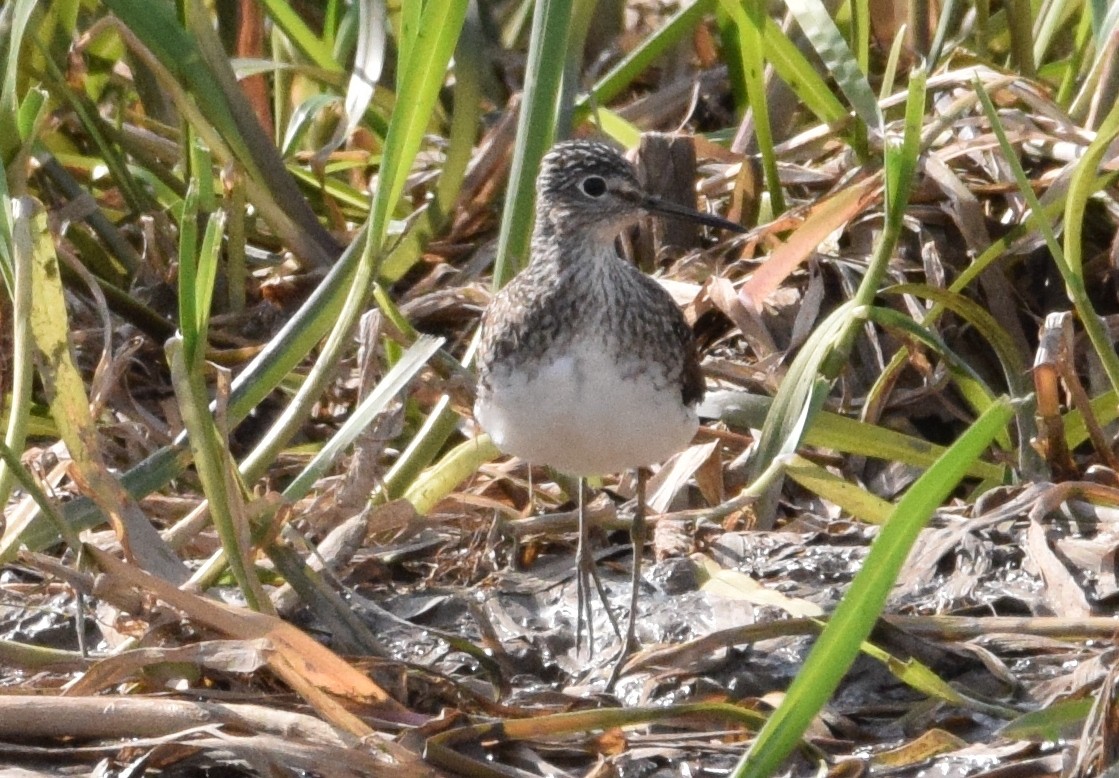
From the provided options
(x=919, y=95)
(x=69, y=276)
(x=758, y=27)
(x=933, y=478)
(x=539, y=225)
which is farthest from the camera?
(x=69, y=276)

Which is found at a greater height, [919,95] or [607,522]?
[919,95]

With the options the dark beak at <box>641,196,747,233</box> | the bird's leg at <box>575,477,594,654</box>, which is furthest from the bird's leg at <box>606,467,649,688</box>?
the dark beak at <box>641,196,747,233</box>

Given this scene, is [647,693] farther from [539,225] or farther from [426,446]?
[539,225]

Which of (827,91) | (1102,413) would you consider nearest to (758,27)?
(827,91)

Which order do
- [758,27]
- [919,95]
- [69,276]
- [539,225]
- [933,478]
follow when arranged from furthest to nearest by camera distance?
1. [69,276]
2. [758,27]
3. [539,225]
4. [919,95]
5. [933,478]

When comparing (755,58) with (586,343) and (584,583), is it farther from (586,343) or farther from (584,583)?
(584,583)

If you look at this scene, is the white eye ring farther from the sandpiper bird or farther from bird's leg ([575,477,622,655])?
bird's leg ([575,477,622,655])

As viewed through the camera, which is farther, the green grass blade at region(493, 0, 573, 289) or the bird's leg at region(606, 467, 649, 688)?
the green grass blade at region(493, 0, 573, 289)
